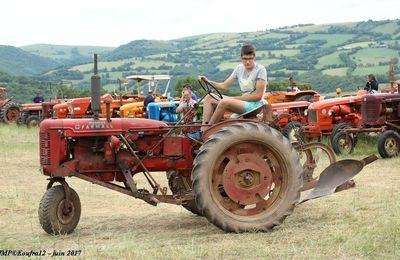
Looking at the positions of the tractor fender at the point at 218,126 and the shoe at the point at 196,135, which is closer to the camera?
the tractor fender at the point at 218,126

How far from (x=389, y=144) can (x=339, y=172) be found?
6.79 metres

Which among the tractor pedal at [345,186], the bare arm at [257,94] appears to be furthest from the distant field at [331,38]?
the bare arm at [257,94]

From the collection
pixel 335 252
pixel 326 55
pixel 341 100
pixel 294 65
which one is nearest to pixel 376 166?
pixel 341 100

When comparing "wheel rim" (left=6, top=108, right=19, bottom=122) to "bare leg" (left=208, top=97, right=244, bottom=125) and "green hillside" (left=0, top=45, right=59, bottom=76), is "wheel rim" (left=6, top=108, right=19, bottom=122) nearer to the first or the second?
"bare leg" (left=208, top=97, right=244, bottom=125)

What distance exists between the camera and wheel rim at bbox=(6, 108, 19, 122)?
32219 mm

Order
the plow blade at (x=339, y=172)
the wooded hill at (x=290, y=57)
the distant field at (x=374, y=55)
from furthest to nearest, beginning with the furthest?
1. the distant field at (x=374, y=55)
2. the wooded hill at (x=290, y=57)
3. the plow blade at (x=339, y=172)

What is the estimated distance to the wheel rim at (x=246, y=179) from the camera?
7.26 metres

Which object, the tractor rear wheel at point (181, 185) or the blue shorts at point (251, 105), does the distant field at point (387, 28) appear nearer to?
the tractor rear wheel at point (181, 185)

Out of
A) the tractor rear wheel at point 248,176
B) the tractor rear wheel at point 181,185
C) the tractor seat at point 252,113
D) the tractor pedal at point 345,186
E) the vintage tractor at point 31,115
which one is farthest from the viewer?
the vintage tractor at point 31,115

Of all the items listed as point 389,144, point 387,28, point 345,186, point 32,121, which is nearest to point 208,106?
point 345,186

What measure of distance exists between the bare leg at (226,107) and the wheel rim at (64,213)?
1.67 m

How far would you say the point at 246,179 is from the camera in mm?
7305

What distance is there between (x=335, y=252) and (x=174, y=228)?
2.35 m

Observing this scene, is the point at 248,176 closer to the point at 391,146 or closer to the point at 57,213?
the point at 57,213
